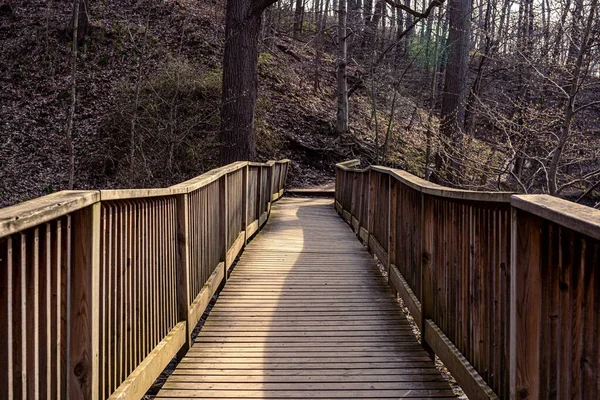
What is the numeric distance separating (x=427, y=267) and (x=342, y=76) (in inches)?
691

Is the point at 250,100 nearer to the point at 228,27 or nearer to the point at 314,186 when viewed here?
the point at 228,27

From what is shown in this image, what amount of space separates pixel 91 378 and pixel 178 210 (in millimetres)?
1878

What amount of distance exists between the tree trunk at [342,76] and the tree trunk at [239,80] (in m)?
8.21

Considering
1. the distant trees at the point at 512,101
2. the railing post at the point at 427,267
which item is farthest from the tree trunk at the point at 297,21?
the railing post at the point at 427,267

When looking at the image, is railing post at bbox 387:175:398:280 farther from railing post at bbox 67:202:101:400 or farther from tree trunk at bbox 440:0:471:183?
tree trunk at bbox 440:0:471:183

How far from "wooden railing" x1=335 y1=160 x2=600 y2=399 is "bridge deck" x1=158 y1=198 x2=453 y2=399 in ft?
0.99

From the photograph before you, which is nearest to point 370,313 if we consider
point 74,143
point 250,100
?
point 250,100

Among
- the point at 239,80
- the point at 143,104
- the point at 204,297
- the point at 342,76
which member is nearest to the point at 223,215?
the point at 204,297

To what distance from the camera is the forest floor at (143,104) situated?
52.4ft

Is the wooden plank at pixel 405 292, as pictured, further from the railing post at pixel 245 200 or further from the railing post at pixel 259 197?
the railing post at pixel 259 197

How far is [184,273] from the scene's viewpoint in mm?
4195

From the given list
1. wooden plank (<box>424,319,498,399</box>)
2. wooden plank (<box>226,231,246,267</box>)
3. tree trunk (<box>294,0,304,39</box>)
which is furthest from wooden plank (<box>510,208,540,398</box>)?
tree trunk (<box>294,0,304,39</box>)

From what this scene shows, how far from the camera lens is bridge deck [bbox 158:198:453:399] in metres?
3.58

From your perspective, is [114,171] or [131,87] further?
[131,87]
